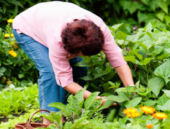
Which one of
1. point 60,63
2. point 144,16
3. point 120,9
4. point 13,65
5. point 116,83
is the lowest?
point 13,65

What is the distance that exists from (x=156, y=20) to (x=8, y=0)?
2.42 meters

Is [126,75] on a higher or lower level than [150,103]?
higher

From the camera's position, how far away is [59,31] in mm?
1846

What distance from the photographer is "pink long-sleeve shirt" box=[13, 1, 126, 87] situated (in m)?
1.86

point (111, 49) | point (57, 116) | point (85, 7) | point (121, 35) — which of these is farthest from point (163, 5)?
point (57, 116)

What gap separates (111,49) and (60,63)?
1.35 feet

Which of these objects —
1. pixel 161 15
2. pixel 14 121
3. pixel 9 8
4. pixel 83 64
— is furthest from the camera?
pixel 161 15

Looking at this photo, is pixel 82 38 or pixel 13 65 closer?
pixel 82 38

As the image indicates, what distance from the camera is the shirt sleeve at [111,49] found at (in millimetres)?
1946

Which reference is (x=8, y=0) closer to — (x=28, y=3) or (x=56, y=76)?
(x=28, y=3)

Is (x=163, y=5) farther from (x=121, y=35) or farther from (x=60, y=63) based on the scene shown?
(x=60, y=63)

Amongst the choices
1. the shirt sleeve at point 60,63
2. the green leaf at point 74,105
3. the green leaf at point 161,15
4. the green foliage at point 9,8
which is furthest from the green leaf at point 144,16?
the green leaf at point 74,105

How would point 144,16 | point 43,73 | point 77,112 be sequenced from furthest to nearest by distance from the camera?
point 144,16 → point 43,73 → point 77,112

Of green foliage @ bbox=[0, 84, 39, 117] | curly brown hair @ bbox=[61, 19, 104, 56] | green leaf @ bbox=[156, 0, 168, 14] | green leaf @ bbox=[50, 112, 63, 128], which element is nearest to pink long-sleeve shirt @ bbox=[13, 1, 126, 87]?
curly brown hair @ bbox=[61, 19, 104, 56]
